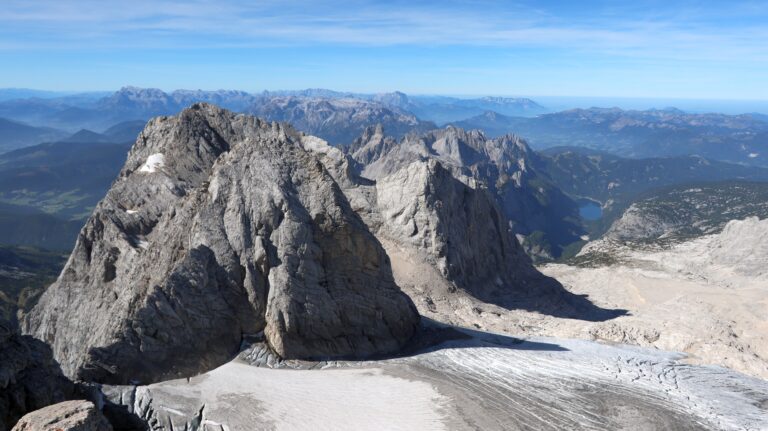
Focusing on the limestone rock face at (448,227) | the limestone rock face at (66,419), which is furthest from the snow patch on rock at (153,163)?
the limestone rock face at (66,419)

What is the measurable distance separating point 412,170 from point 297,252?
77.9 feet

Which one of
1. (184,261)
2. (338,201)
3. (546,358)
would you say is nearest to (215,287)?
(184,261)

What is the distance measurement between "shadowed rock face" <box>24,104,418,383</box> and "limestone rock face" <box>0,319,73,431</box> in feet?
15.6

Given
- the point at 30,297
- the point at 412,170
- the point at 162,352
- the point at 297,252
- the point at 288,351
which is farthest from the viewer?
the point at 30,297

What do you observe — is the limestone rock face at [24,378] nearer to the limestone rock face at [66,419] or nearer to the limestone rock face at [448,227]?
the limestone rock face at [66,419]

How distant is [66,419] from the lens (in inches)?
523

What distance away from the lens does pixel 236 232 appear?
28594 millimetres

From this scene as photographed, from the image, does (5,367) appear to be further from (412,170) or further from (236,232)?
(412,170)

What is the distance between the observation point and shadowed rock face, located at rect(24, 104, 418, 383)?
24484 mm

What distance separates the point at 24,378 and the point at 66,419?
449 cm

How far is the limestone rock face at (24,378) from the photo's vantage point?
51.4 ft

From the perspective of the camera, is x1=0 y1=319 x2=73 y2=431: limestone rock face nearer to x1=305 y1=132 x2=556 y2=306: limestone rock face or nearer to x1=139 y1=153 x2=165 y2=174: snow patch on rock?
x1=139 y1=153 x2=165 y2=174: snow patch on rock

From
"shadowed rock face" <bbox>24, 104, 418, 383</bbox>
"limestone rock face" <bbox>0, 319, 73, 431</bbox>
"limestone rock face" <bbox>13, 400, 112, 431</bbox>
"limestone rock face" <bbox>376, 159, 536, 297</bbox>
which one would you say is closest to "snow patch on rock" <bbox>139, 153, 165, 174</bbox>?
"shadowed rock face" <bbox>24, 104, 418, 383</bbox>

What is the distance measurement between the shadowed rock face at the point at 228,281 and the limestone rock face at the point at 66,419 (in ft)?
28.5
